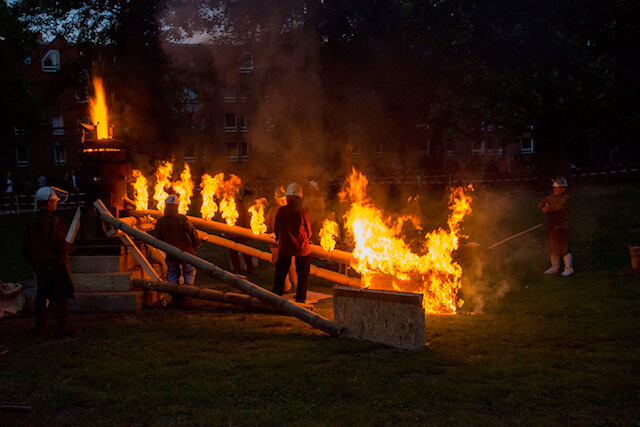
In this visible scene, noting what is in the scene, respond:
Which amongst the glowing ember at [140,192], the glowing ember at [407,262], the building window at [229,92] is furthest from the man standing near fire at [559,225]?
the building window at [229,92]

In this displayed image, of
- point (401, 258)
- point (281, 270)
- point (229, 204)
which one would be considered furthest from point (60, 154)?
point (401, 258)

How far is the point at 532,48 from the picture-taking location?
22.5m

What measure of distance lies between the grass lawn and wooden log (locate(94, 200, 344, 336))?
0.22 metres

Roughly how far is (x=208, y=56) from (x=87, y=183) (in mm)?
10526

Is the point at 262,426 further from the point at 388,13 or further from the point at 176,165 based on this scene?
the point at 176,165

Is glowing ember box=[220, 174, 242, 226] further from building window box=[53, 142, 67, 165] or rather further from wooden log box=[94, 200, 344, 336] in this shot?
building window box=[53, 142, 67, 165]

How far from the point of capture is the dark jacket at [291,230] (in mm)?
9578

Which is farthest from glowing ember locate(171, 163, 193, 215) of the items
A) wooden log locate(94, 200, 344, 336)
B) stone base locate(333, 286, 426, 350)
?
stone base locate(333, 286, 426, 350)

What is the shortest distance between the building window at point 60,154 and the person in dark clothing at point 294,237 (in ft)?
151

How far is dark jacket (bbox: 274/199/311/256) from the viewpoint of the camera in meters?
9.58

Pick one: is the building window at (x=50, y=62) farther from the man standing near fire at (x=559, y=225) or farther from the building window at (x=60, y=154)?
the man standing near fire at (x=559, y=225)

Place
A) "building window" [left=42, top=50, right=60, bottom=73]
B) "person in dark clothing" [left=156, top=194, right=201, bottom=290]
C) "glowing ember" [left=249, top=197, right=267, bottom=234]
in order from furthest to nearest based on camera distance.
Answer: "building window" [left=42, top=50, right=60, bottom=73] → "glowing ember" [left=249, top=197, right=267, bottom=234] → "person in dark clothing" [left=156, top=194, right=201, bottom=290]

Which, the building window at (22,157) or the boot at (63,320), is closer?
the boot at (63,320)

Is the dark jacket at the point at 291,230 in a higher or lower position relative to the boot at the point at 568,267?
higher
